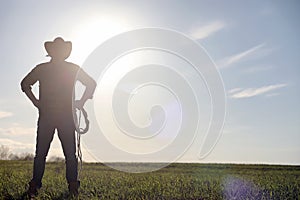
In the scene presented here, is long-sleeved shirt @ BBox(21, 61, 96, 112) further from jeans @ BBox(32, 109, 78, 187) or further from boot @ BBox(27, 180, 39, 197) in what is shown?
boot @ BBox(27, 180, 39, 197)

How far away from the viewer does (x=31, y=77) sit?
7570 millimetres

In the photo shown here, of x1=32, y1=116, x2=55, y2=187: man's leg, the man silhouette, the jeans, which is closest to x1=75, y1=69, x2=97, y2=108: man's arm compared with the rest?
the man silhouette

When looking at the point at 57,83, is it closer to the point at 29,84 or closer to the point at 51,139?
the point at 29,84

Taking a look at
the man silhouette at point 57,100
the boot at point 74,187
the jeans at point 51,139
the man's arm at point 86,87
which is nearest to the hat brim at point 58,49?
the man silhouette at point 57,100

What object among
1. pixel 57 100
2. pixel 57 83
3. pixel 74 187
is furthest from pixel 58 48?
pixel 74 187

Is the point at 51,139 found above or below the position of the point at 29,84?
below

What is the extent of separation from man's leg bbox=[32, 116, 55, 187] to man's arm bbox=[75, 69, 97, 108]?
587 mm

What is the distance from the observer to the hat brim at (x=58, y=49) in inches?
298

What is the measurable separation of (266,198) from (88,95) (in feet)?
10.8

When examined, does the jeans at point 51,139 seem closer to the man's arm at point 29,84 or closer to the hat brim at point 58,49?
the man's arm at point 29,84

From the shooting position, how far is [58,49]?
7.59 m

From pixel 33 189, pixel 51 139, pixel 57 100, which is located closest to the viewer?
pixel 33 189

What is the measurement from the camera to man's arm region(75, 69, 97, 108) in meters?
7.63

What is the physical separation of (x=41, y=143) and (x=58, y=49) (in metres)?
1.59
